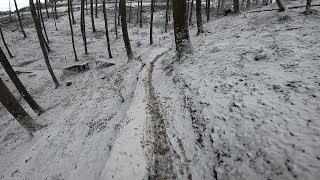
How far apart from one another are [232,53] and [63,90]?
12.6 m

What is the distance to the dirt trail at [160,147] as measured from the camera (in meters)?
5.44

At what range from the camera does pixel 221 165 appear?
4.90m

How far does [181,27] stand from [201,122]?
21.1 ft

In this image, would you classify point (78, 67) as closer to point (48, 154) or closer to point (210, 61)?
point (48, 154)

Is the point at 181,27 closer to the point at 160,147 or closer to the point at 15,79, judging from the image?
the point at 160,147

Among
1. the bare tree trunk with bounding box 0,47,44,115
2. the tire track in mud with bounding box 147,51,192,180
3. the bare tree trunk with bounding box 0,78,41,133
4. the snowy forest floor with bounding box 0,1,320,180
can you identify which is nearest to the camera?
the snowy forest floor with bounding box 0,1,320,180

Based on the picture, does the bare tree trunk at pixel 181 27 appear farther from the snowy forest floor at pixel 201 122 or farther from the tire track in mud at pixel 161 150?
the tire track in mud at pixel 161 150

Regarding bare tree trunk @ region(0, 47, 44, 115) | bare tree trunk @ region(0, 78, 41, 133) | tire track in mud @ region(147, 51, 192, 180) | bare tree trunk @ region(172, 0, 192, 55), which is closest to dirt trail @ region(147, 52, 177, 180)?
tire track in mud @ region(147, 51, 192, 180)

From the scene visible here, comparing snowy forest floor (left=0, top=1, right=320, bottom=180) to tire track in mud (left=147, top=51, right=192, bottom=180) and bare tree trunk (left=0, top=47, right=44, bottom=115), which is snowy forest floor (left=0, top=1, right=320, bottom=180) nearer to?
tire track in mud (left=147, top=51, right=192, bottom=180)

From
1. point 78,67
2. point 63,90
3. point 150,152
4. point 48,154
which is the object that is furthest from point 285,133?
point 78,67

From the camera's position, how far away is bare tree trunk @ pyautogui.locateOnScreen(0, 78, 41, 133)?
9.08 metres

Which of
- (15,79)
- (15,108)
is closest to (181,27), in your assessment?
(15,108)

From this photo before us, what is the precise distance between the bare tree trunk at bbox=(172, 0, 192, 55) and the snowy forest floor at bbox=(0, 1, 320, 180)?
23.5 inches

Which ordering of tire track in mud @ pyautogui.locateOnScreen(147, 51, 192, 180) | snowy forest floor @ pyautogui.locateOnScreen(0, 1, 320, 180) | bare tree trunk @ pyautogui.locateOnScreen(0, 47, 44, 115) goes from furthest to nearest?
bare tree trunk @ pyautogui.locateOnScreen(0, 47, 44, 115), tire track in mud @ pyautogui.locateOnScreen(147, 51, 192, 180), snowy forest floor @ pyautogui.locateOnScreen(0, 1, 320, 180)
